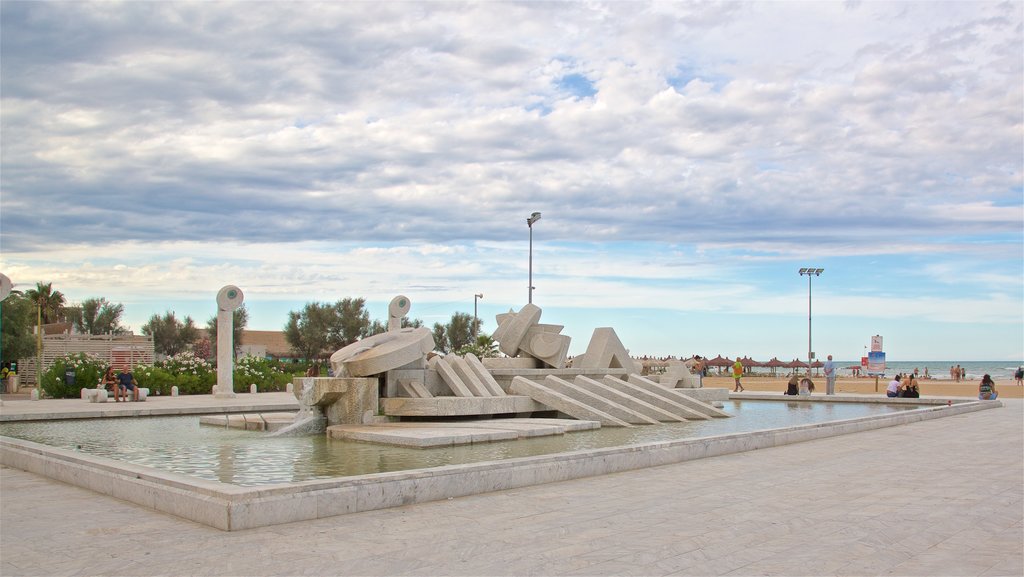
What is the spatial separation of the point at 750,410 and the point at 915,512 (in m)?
13.8

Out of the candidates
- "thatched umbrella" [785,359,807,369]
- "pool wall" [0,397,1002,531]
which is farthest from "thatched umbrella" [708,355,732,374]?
"pool wall" [0,397,1002,531]

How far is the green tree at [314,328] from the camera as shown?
171 ft

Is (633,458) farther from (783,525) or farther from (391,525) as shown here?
(391,525)

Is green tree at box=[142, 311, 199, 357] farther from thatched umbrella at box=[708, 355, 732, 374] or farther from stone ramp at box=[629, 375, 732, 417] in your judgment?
stone ramp at box=[629, 375, 732, 417]

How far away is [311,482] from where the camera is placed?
6.58 meters

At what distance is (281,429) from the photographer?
43.4 feet

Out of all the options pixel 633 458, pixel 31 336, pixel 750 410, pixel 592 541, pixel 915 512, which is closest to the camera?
pixel 592 541

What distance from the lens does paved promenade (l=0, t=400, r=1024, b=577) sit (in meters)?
5.18

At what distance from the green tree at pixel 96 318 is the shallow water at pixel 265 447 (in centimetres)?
5367

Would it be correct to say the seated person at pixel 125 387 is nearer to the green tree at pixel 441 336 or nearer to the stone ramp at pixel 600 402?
the stone ramp at pixel 600 402

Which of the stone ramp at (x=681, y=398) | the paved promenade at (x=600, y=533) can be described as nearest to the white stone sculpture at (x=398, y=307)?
the stone ramp at (x=681, y=398)

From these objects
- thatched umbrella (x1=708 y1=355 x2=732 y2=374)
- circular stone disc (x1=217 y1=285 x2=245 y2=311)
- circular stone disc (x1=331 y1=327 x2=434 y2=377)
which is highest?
circular stone disc (x1=217 y1=285 x2=245 y2=311)

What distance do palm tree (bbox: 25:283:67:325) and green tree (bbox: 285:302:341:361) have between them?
1658 centimetres

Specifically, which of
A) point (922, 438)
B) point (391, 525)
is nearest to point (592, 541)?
point (391, 525)
